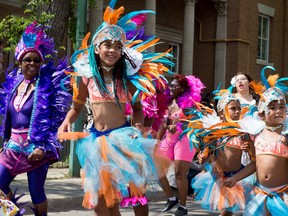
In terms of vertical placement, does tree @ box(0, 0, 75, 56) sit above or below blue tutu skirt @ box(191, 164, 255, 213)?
above

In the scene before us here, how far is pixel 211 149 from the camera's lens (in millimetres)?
6691

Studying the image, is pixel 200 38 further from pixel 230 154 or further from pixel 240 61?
pixel 230 154

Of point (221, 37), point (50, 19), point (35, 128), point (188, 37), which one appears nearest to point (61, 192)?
point (50, 19)

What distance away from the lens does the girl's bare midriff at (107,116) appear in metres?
5.34

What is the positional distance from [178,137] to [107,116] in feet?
11.3

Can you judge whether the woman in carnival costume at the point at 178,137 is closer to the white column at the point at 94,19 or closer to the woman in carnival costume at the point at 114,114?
the woman in carnival costume at the point at 114,114

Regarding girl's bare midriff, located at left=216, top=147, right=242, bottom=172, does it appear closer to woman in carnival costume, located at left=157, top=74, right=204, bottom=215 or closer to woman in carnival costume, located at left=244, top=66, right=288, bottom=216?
woman in carnival costume, located at left=157, top=74, right=204, bottom=215

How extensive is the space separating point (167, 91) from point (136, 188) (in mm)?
3886

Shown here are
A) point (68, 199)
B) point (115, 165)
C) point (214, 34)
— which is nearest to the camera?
point (115, 165)

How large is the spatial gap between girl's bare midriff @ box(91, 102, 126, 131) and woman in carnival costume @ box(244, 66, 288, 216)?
1.40 m

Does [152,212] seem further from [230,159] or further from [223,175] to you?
[230,159]

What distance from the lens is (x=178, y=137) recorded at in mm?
8680

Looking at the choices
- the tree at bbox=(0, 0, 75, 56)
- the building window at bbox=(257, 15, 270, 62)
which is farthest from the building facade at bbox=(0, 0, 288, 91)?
the tree at bbox=(0, 0, 75, 56)

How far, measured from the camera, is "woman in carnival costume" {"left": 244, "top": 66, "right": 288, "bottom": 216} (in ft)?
18.3
